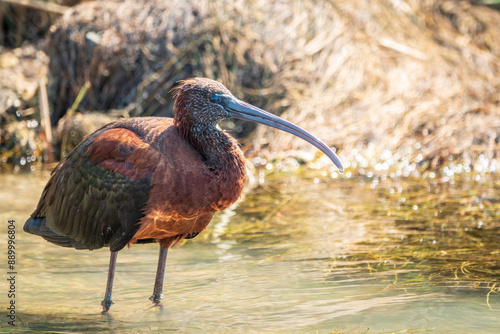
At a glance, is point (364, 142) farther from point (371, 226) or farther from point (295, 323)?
point (295, 323)

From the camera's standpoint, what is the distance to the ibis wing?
189 inches

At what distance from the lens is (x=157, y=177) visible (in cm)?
468

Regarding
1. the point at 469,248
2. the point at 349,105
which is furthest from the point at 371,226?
the point at 349,105

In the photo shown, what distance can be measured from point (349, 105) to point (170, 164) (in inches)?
273

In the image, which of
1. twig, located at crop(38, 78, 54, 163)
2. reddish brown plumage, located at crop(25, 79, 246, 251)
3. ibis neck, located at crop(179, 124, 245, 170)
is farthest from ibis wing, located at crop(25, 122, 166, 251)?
twig, located at crop(38, 78, 54, 163)

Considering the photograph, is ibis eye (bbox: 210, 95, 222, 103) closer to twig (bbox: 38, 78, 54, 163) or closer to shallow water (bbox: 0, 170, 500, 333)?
shallow water (bbox: 0, 170, 500, 333)

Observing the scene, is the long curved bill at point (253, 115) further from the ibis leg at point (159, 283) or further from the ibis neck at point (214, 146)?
the ibis leg at point (159, 283)

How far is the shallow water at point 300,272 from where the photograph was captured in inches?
191

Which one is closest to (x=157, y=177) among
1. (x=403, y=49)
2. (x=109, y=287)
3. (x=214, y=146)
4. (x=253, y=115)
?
(x=214, y=146)

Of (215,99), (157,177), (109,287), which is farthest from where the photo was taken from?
(109,287)

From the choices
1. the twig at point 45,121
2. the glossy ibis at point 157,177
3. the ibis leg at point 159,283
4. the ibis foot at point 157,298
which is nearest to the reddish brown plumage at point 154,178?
the glossy ibis at point 157,177

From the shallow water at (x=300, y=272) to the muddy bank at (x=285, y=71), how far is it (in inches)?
94.8

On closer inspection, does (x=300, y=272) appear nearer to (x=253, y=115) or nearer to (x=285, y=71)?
(x=253, y=115)

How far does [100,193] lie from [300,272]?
5.85ft
